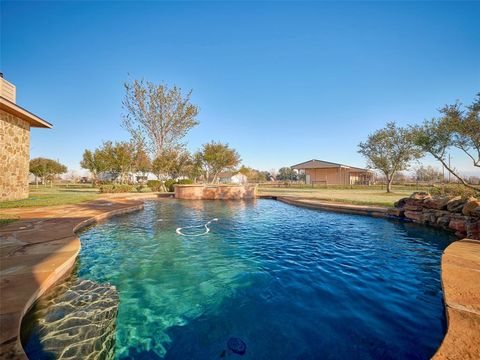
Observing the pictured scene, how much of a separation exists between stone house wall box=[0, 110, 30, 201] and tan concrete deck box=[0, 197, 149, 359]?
594 cm

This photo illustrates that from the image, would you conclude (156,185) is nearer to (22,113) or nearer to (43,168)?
(22,113)

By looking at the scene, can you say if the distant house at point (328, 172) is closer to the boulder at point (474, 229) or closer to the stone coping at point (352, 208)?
the stone coping at point (352, 208)

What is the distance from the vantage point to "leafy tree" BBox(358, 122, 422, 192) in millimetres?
22337

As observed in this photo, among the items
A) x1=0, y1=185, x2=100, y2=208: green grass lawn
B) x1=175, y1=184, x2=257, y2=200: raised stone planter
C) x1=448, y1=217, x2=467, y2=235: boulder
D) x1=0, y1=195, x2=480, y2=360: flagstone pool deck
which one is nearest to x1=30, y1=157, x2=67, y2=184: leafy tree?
x1=0, y1=185, x2=100, y2=208: green grass lawn

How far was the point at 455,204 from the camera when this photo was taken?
266 inches

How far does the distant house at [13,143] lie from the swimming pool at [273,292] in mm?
7316

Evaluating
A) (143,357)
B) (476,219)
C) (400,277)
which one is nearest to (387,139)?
(476,219)

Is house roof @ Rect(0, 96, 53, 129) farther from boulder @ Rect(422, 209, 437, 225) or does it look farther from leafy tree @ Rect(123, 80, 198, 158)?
boulder @ Rect(422, 209, 437, 225)

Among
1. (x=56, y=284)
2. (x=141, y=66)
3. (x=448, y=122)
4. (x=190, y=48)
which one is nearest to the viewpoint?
(x=56, y=284)

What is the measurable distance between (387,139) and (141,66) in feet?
86.4

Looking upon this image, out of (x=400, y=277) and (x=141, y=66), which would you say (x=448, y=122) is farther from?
(x=141, y=66)

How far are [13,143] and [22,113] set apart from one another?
153 centimetres

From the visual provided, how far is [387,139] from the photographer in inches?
Result: 918

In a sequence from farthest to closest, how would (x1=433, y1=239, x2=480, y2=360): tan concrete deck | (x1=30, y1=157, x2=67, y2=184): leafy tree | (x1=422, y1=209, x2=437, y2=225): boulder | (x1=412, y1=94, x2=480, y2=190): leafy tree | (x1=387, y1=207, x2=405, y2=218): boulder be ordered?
1. (x1=30, y1=157, x2=67, y2=184): leafy tree
2. (x1=412, y1=94, x2=480, y2=190): leafy tree
3. (x1=387, y1=207, x2=405, y2=218): boulder
4. (x1=422, y1=209, x2=437, y2=225): boulder
5. (x1=433, y1=239, x2=480, y2=360): tan concrete deck
